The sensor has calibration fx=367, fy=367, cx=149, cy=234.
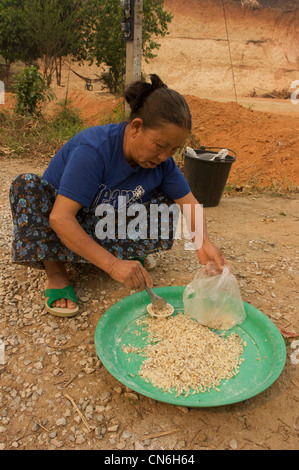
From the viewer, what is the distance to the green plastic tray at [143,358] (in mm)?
1450

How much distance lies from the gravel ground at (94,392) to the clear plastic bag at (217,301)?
32 cm

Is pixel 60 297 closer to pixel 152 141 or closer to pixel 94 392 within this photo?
pixel 94 392

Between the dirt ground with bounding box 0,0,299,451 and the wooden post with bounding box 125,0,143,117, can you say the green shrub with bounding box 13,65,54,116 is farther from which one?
the dirt ground with bounding box 0,0,299,451

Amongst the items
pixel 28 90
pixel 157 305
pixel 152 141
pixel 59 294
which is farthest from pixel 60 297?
pixel 28 90

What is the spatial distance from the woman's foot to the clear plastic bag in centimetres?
66

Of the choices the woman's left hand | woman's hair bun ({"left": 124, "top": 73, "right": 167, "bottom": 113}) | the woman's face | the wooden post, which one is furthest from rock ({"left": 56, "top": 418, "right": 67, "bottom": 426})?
the wooden post

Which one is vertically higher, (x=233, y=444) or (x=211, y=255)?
(x=211, y=255)

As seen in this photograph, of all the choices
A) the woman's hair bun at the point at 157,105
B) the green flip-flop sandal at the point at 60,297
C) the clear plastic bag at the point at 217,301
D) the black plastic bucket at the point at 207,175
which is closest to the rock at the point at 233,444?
the clear plastic bag at the point at 217,301

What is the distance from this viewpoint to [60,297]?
199 centimetres

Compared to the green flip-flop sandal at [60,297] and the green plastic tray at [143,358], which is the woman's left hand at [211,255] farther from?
the green flip-flop sandal at [60,297]

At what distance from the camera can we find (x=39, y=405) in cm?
147

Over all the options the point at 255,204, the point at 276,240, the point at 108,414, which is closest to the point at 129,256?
the point at 108,414

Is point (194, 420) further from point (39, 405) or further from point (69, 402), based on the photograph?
point (39, 405)

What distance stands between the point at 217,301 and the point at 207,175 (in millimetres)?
2281
